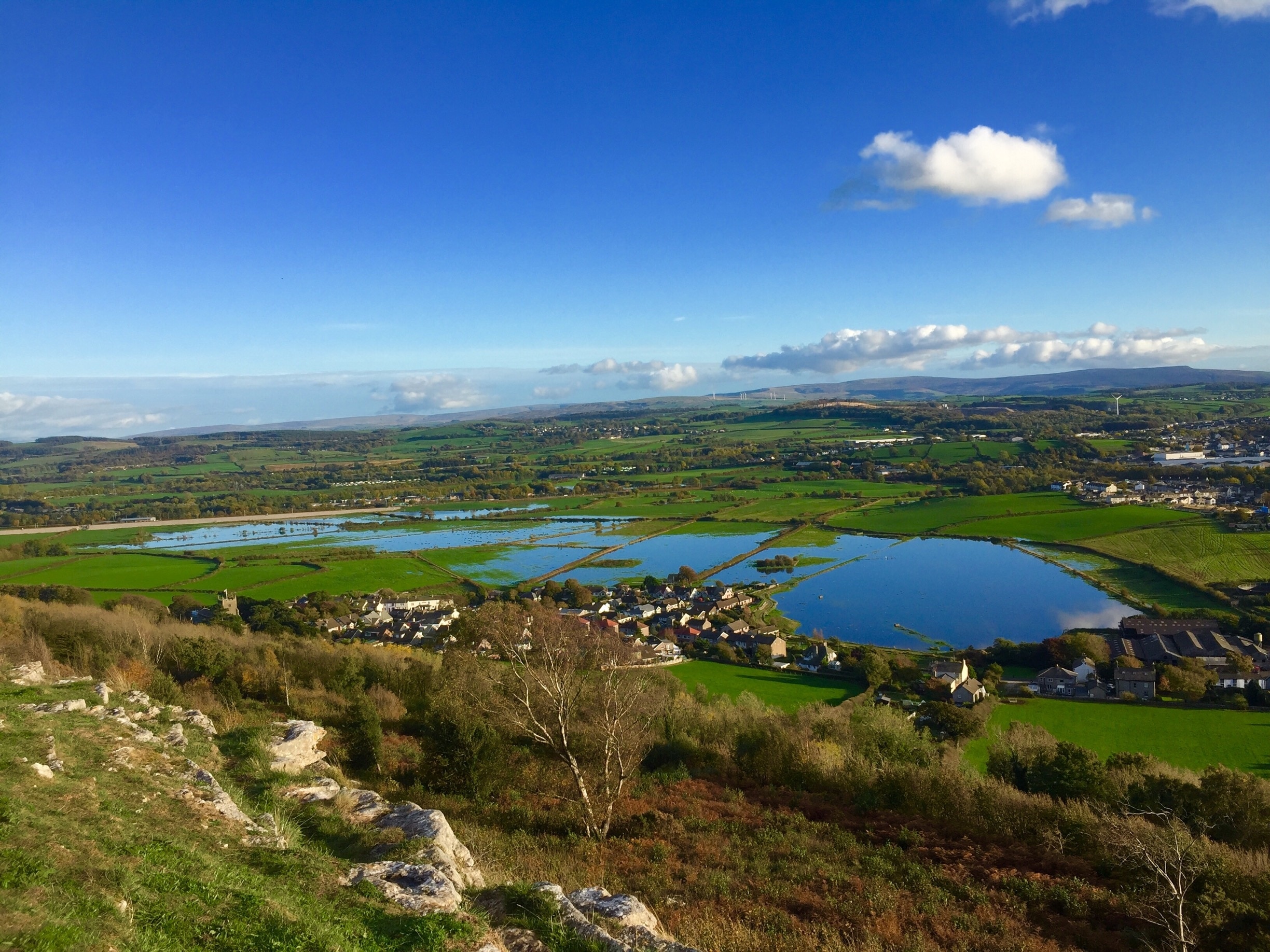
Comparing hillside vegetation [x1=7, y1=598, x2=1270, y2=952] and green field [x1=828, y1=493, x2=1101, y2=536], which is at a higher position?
hillside vegetation [x1=7, y1=598, x2=1270, y2=952]

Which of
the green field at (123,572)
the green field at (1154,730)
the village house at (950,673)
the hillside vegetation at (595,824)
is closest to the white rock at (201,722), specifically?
the hillside vegetation at (595,824)

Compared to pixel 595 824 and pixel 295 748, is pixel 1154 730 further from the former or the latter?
pixel 295 748

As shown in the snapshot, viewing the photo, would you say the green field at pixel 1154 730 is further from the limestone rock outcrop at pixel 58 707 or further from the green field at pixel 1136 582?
the limestone rock outcrop at pixel 58 707

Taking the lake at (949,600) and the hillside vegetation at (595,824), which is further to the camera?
the lake at (949,600)

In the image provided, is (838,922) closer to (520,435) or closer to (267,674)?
(267,674)

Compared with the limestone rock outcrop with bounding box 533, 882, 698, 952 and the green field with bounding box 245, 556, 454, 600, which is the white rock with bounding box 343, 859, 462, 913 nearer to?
the limestone rock outcrop with bounding box 533, 882, 698, 952

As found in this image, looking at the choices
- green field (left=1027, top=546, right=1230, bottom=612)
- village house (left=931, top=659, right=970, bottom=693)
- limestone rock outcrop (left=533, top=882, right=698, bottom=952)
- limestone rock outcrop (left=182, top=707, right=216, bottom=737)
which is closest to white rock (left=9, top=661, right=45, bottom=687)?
limestone rock outcrop (left=182, top=707, right=216, bottom=737)

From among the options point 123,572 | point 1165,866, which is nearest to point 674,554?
point 123,572
